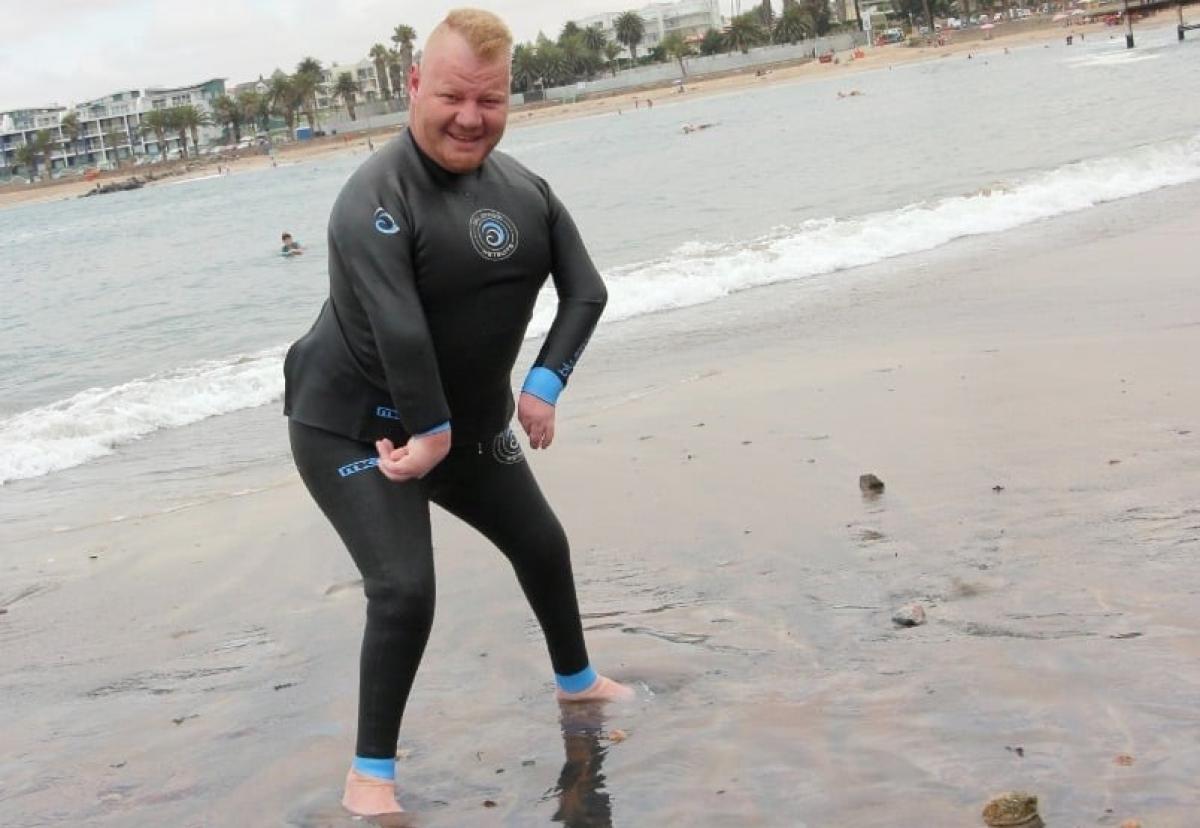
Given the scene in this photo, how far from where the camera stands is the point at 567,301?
12.4ft

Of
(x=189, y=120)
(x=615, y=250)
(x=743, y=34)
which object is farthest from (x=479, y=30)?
(x=189, y=120)

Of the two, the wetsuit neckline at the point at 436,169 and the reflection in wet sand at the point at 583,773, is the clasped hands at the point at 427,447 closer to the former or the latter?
the wetsuit neckline at the point at 436,169

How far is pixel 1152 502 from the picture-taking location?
538 centimetres

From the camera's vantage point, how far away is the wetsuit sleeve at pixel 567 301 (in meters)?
3.70

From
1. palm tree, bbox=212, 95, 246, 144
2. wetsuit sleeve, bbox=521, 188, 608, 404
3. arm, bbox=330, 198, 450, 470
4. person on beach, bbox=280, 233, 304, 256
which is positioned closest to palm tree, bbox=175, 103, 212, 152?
palm tree, bbox=212, 95, 246, 144

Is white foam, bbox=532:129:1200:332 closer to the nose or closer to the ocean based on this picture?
the ocean

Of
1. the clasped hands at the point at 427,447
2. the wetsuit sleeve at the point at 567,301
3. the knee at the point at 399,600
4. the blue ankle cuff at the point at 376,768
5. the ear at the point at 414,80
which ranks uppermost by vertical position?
the ear at the point at 414,80

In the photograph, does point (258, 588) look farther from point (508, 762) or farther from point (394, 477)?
point (394, 477)

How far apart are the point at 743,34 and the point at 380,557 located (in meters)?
167

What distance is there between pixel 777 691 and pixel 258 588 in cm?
286

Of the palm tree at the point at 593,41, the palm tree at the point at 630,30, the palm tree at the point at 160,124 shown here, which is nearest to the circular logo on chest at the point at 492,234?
the palm tree at the point at 593,41

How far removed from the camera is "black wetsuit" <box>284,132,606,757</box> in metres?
3.34

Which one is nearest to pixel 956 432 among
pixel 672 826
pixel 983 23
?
pixel 672 826

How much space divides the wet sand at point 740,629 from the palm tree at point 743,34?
160085 millimetres
